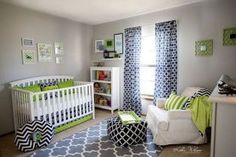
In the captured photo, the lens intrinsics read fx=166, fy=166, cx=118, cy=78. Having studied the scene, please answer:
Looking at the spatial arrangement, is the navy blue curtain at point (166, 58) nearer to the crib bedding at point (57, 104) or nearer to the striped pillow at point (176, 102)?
the striped pillow at point (176, 102)

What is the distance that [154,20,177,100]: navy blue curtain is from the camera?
322cm

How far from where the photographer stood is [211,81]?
9.59ft

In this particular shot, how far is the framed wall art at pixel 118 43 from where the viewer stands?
4029 mm

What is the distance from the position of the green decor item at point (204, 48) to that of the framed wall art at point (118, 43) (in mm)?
1685

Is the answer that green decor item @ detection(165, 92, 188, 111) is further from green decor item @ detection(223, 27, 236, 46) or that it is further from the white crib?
the white crib

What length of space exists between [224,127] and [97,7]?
277 cm

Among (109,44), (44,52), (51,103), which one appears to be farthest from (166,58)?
(44,52)

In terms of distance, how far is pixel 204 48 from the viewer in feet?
9.63

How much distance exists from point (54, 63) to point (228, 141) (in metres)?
3.45

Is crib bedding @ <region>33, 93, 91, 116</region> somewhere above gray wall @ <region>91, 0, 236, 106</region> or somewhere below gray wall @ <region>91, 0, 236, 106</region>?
below

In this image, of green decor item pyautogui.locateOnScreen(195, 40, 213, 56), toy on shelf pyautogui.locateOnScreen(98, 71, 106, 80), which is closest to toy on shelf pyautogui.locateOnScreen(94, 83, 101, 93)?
toy on shelf pyautogui.locateOnScreen(98, 71, 106, 80)

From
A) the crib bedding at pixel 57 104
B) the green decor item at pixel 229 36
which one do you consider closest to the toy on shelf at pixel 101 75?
the crib bedding at pixel 57 104

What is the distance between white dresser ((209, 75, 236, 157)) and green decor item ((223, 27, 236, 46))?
163 cm

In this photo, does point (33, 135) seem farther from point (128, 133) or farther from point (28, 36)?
point (28, 36)
